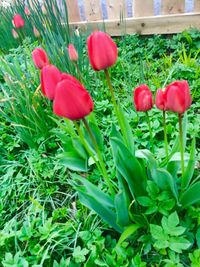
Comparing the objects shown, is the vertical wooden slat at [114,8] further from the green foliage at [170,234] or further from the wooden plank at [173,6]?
the green foliage at [170,234]

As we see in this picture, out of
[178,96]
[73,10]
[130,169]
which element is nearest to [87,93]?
[178,96]

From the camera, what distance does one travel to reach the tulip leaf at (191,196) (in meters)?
1.07

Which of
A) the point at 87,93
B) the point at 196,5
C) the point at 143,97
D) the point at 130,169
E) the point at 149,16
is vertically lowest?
the point at 149,16

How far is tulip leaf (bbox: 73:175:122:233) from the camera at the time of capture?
43.1 inches

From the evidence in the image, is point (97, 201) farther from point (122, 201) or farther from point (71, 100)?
point (71, 100)

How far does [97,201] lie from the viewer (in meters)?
1.11

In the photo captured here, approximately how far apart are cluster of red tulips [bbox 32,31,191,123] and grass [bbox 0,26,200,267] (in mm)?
429

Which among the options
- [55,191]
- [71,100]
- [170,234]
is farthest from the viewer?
[55,191]

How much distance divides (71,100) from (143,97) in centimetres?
32

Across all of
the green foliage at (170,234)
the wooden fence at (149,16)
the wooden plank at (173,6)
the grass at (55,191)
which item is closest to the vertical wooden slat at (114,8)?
the wooden fence at (149,16)

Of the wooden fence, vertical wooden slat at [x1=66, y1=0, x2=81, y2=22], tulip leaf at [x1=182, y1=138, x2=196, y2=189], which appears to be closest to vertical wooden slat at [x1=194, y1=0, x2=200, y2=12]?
the wooden fence

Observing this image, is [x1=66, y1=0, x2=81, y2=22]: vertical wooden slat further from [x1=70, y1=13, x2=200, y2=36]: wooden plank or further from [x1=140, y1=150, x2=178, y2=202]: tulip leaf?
[x1=140, y1=150, x2=178, y2=202]: tulip leaf

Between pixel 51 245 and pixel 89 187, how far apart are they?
1.13 feet

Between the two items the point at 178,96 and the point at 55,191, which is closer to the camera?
the point at 178,96
